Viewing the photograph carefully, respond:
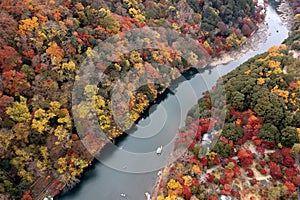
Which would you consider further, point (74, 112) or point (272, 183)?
point (74, 112)

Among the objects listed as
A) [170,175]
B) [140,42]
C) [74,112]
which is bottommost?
[170,175]

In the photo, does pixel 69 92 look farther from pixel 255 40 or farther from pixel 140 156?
pixel 255 40

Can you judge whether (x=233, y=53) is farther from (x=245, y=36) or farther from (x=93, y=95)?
(x=93, y=95)

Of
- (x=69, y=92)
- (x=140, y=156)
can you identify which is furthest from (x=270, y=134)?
(x=69, y=92)

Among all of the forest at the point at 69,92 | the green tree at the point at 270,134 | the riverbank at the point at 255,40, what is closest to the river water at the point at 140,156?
the forest at the point at 69,92

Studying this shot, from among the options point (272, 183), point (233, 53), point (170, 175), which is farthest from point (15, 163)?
point (233, 53)

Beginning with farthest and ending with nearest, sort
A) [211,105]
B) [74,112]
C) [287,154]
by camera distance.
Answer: [211,105]
[74,112]
[287,154]

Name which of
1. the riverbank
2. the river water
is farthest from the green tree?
the riverbank

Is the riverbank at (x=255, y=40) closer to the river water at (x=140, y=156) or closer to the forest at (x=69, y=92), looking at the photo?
the forest at (x=69, y=92)

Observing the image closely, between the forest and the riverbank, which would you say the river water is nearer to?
the forest
